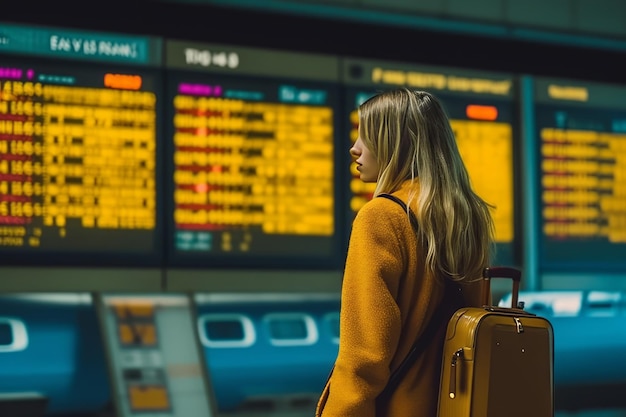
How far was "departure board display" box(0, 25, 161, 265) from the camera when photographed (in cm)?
411

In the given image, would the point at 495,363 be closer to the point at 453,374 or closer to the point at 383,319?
the point at 453,374

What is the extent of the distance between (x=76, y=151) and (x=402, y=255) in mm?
2469

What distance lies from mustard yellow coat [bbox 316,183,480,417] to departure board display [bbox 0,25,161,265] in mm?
2353

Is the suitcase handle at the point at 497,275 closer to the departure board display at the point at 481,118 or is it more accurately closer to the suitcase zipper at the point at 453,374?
the suitcase zipper at the point at 453,374

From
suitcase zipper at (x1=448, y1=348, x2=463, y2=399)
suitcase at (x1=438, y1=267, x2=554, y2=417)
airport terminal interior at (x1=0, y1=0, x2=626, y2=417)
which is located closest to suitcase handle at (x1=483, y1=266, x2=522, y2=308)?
suitcase at (x1=438, y1=267, x2=554, y2=417)

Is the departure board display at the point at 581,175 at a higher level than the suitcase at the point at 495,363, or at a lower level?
higher

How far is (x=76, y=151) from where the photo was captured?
13.8ft

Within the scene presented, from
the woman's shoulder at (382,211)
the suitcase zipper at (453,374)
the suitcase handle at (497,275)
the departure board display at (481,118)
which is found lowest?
the suitcase zipper at (453,374)

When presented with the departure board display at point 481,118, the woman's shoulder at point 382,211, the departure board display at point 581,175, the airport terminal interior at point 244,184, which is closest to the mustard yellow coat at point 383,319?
the woman's shoulder at point 382,211

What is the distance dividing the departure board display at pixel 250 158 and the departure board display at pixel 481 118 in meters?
0.32

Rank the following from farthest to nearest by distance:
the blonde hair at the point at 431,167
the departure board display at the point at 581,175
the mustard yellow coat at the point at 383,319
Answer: the departure board display at the point at 581,175
the blonde hair at the point at 431,167
the mustard yellow coat at the point at 383,319

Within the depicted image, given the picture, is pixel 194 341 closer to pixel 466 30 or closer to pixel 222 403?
pixel 222 403

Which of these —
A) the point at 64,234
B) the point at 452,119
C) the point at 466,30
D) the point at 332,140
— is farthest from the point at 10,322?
the point at 466,30

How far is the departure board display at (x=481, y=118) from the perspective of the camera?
490 cm
